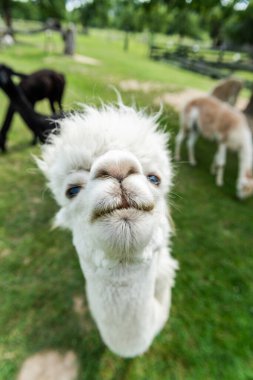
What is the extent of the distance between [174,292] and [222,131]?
2692 mm

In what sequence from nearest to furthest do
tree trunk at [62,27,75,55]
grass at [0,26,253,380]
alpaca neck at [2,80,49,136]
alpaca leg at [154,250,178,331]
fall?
alpaca leg at [154,250,178,331]
grass at [0,26,253,380]
alpaca neck at [2,80,49,136]
tree trunk at [62,27,75,55]

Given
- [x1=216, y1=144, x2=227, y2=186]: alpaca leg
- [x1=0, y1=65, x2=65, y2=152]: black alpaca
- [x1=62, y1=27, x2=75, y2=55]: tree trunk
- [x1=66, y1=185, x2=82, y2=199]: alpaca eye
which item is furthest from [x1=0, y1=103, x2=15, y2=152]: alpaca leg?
[x1=62, y1=27, x2=75, y2=55]: tree trunk

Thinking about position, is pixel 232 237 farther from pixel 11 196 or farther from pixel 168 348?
pixel 11 196

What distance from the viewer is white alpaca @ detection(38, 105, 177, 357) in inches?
28.9

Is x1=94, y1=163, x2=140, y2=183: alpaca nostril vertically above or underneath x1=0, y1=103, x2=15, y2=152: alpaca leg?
above

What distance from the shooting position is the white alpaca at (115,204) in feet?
2.41

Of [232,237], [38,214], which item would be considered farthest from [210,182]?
[38,214]

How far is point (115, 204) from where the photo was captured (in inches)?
28.5

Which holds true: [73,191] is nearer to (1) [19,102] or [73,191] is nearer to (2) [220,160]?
(1) [19,102]

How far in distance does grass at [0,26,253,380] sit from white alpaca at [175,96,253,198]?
0.45 metres

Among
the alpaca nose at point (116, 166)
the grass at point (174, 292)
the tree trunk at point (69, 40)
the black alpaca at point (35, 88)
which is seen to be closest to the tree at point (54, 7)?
the tree trunk at point (69, 40)

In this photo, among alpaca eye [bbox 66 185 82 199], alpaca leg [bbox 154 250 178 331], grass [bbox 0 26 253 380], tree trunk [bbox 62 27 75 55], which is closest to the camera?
alpaca eye [bbox 66 185 82 199]

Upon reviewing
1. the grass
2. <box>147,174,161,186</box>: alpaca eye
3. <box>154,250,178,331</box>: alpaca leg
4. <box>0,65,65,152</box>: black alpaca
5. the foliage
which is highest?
the foliage

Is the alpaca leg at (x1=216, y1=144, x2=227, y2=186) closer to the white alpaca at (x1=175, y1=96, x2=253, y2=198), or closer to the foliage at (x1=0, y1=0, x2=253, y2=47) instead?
the white alpaca at (x1=175, y1=96, x2=253, y2=198)
